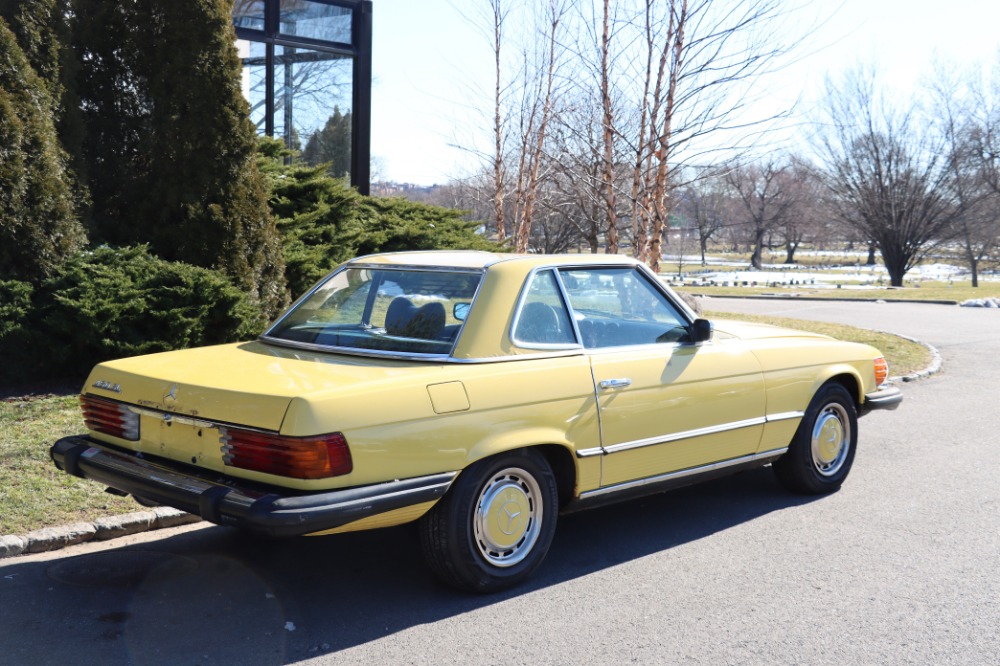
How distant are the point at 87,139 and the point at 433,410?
21.1 ft

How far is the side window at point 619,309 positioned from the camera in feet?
16.8

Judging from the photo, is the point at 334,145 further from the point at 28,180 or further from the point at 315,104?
the point at 28,180

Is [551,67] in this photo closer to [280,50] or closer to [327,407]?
[280,50]

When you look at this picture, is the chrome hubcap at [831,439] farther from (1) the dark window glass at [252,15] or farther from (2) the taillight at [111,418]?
(1) the dark window glass at [252,15]

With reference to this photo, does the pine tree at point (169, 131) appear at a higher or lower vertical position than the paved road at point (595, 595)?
higher

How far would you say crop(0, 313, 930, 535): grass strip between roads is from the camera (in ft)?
17.2

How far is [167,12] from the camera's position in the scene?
9.05 meters

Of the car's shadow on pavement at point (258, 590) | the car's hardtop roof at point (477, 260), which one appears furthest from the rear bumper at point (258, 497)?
the car's hardtop roof at point (477, 260)

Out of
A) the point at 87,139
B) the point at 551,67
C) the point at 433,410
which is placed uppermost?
the point at 551,67

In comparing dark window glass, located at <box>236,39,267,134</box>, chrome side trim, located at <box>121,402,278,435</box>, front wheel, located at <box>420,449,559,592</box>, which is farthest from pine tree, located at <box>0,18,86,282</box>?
dark window glass, located at <box>236,39,267,134</box>

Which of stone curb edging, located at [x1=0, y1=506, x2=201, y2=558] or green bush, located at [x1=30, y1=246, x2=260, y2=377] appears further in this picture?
green bush, located at [x1=30, y1=246, x2=260, y2=377]

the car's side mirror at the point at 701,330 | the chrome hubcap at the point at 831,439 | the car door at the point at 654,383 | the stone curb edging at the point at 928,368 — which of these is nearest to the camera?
the car door at the point at 654,383

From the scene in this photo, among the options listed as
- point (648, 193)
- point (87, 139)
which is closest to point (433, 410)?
point (87, 139)

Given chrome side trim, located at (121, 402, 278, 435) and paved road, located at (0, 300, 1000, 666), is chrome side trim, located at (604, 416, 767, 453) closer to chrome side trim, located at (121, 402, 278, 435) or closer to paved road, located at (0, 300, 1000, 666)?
paved road, located at (0, 300, 1000, 666)
